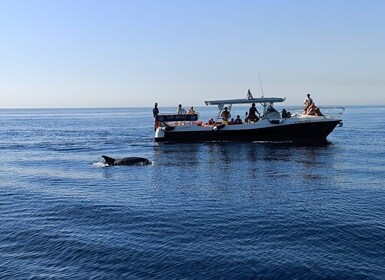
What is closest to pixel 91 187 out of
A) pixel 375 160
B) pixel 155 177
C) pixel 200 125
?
pixel 155 177

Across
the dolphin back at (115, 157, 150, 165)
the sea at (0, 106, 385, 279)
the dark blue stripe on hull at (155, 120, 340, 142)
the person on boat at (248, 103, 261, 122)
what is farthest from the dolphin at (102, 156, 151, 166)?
the person on boat at (248, 103, 261, 122)

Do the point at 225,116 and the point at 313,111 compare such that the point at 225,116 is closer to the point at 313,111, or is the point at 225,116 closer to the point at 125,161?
the point at 313,111

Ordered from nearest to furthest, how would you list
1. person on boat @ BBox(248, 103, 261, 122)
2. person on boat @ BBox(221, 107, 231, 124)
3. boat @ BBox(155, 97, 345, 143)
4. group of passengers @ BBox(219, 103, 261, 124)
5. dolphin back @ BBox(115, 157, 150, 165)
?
dolphin back @ BBox(115, 157, 150, 165)
boat @ BBox(155, 97, 345, 143)
person on boat @ BBox(248, 103, 261, 122)
group of passengers @ BBox(219, 103, 261, 124)
person on boat @ BBox(221, 107, 231, 124)

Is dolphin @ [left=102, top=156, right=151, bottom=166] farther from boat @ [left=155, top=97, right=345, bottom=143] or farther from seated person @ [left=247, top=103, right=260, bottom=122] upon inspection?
seated person @ [left=247, top=103, right=260, bottom=122]

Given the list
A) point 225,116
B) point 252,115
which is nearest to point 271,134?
point 252,115

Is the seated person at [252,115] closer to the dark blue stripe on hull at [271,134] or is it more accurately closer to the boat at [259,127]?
the boat at [259,127]

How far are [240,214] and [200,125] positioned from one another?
34.8 m

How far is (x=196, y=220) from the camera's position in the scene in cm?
2056

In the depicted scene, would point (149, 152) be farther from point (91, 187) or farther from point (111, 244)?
point (111, 244)

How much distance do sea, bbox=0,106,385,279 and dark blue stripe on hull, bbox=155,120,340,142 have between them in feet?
39.2

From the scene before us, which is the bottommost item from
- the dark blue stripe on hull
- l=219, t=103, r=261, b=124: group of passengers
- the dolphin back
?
the dolphin back

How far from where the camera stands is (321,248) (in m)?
16.8

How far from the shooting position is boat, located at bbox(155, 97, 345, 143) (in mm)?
51188

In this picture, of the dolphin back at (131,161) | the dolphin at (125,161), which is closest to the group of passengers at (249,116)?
the dolphin at (125,161)
